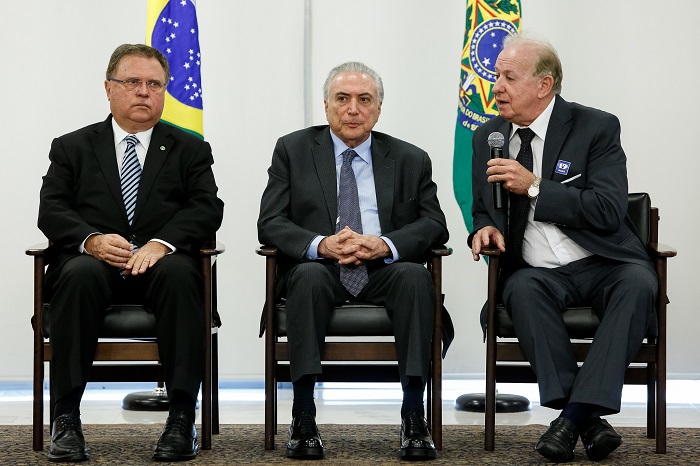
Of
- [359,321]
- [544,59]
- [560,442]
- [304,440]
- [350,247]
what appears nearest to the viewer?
[560,442]

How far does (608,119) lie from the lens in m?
3.55

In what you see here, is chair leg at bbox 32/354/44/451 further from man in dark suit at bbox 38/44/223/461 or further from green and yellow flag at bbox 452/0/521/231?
green and yellow flag at bbox 452/0/521/231

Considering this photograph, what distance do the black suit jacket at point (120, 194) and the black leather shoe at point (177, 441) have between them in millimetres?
586

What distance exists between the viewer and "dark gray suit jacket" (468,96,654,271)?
134 inches

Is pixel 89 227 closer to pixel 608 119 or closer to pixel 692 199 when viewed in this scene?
pixel 608 119

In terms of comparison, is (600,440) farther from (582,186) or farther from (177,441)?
(177,441)

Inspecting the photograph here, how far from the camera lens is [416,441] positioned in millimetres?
3145

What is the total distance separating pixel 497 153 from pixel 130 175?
49.1 inches

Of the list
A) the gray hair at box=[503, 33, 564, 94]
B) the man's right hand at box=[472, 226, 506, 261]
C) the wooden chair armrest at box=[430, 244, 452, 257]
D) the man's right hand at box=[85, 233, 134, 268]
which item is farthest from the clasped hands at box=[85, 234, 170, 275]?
the gray hair at box=[503, 33, 564, 94]

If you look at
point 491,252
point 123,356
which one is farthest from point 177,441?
point 491,252

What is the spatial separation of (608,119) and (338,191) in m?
0.96

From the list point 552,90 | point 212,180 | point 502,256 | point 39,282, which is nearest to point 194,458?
point 39,282

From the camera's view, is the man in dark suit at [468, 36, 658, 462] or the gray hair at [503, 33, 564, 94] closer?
the man in dark suit at [468, 36, 658, 462]

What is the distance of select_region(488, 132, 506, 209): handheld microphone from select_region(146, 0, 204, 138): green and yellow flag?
137 cm
